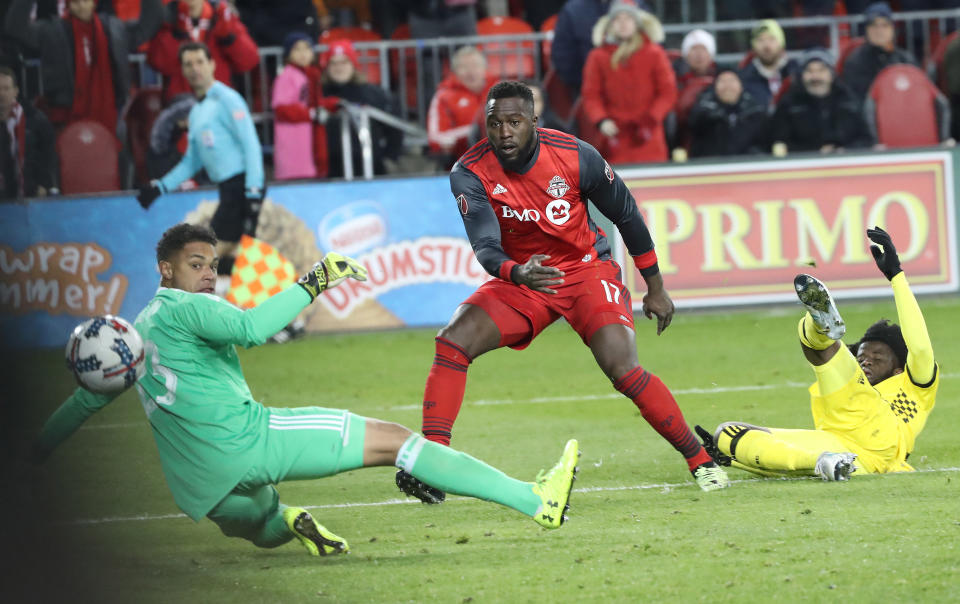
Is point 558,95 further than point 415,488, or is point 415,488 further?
point 558,95

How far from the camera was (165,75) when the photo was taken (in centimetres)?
1345

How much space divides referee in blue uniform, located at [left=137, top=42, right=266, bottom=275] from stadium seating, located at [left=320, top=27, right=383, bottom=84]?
3431mm

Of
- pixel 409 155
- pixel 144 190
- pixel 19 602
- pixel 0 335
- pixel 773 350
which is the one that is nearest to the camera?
pixel 0 335

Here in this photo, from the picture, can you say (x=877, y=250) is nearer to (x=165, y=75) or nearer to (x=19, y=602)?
(x=19, y=602)

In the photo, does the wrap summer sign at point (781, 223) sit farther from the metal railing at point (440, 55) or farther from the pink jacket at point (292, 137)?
the pink jacket at point (292, 137)

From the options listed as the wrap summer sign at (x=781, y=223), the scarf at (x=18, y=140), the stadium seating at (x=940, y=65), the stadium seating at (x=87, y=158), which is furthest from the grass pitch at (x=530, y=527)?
the stadium seating at (x=940, y=65)

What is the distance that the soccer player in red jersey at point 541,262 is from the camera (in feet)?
20.1

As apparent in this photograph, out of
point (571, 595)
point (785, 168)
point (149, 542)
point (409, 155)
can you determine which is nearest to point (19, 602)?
point (571, 595)

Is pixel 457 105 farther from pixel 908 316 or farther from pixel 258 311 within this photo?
pixel 258 311

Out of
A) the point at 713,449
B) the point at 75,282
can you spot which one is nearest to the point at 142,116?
the point at 75,282

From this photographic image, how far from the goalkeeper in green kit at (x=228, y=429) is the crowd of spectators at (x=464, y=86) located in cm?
771

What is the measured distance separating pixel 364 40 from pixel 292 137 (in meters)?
2.87

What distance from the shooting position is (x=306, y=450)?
4.92m

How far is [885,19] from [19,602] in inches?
497
